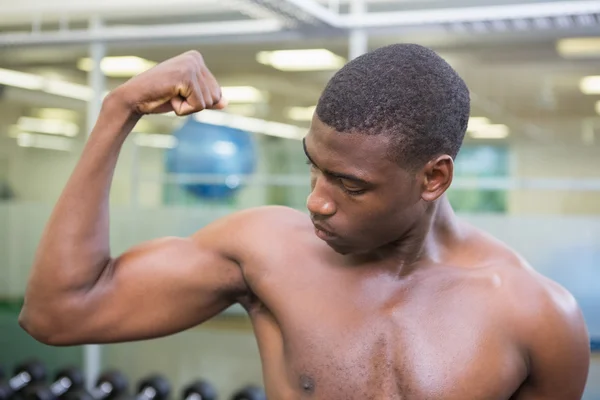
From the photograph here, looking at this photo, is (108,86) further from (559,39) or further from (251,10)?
(559,39)

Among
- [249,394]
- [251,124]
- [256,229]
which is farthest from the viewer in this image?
[251,124]

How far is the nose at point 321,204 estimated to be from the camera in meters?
1.09

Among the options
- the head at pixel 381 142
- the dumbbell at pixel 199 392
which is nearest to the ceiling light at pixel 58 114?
the dumbbell at pixel 199 392

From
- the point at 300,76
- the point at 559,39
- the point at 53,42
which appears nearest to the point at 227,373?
the point at 300,76

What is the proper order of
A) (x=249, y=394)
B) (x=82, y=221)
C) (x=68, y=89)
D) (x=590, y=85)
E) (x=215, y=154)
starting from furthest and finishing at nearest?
(x=68, y=89), (x=215, y=154), (x=249, y=394), (x=590, y=85), (x=82, y=221)

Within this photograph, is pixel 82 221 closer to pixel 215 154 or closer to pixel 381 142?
pixel 381 142

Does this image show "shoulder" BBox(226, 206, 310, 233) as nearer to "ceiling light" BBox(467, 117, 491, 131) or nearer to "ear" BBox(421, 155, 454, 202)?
"ear" BBox(421, 155, 454, 202)

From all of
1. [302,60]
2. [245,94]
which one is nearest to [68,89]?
[245,94]

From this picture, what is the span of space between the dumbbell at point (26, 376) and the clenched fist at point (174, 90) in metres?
3.12

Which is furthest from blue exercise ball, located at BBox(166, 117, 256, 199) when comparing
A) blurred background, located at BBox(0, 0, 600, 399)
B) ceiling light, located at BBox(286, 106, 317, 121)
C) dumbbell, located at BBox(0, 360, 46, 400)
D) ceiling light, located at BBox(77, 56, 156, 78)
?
dumbbell, located at BBox(0, 360, 46, 400)

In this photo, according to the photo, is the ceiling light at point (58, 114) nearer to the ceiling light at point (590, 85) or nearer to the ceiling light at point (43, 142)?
the ceiling light at point (43, 142)

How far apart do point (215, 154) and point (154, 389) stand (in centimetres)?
121

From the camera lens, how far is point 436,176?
113 cm

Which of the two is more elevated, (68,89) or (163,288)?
(163,288)
